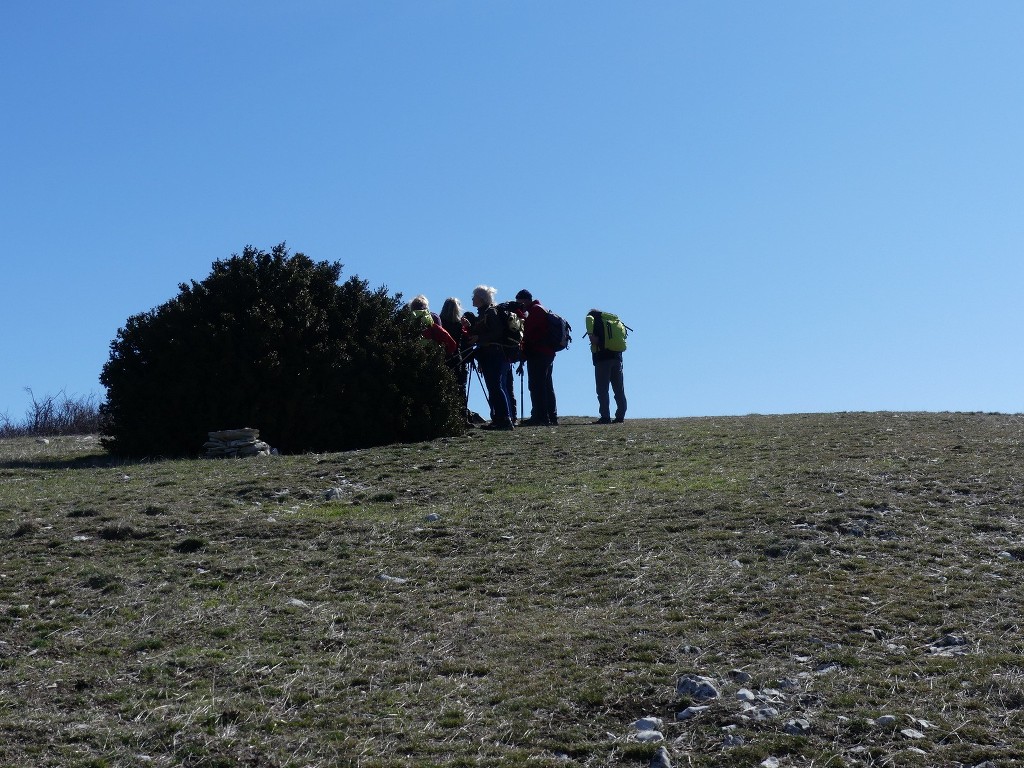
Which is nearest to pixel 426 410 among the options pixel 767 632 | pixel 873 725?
pixel 767 632

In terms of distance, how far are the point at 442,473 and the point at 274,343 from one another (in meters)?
3.91

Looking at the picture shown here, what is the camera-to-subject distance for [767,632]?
21.6ft

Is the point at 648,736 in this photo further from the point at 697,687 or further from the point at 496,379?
the point at 496,379

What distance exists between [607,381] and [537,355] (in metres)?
1.57

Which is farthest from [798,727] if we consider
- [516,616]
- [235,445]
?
[235,445]

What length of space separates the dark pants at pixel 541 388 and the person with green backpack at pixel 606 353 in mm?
800

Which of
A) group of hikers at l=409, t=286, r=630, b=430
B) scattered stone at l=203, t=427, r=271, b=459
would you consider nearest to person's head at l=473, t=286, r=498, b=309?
group of hikers at l=409, t=286, r=630, b=430

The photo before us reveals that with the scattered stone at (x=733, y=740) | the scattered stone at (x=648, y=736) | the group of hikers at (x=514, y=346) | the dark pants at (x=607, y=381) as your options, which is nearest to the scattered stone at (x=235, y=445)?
the group of hikers at (x=514, y=346)

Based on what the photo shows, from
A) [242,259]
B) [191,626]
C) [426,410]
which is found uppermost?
[242,259]

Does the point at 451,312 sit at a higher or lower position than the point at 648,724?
higher

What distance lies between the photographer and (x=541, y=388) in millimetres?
18562

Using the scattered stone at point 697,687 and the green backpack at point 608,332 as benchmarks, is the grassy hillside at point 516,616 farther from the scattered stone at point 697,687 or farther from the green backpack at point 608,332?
the green backpack at point 608,332

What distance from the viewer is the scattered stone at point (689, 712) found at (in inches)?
213

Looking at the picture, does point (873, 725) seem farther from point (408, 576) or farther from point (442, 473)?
point (442, 473)
